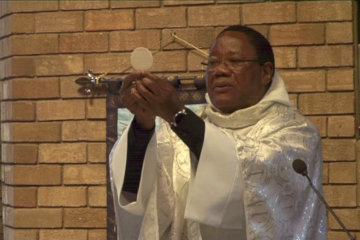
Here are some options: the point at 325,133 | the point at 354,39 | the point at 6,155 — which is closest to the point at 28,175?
the point at 6,155

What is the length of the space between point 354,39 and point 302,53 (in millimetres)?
240

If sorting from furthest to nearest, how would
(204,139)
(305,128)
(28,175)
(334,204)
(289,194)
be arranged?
1. (28,175)
2. (334,204)
3. (305,128)
4. (289,194)
5. (204,139)

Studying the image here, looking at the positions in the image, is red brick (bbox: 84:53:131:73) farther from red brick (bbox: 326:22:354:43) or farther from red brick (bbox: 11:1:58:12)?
red brick (bbox: 326:22:354:43)

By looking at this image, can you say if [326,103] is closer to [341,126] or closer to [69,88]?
[341,126]

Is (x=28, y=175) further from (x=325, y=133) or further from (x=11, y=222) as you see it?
(x=325, y=133)

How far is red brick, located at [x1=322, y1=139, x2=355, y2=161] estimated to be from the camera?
3150mm

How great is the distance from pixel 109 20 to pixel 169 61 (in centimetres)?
35

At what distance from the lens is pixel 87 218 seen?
3.34 metres

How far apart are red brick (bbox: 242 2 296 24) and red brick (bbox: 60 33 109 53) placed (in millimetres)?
681

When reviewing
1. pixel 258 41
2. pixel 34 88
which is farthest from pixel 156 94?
pixel 34 88

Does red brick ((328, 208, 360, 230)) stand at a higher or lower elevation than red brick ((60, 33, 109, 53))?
lower

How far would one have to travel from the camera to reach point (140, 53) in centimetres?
184

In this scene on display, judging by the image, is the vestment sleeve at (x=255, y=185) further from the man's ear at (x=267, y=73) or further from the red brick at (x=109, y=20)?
the red brick at (x=109, y=20)

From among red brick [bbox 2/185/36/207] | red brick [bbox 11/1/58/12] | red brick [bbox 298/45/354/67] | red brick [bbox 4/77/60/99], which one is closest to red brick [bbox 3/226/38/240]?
red brick [bbox 2/185/36/207]
